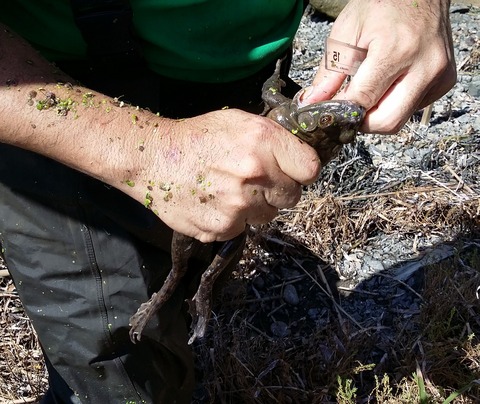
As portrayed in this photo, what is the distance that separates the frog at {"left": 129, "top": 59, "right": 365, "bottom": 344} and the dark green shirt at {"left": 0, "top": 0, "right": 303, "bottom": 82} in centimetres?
12

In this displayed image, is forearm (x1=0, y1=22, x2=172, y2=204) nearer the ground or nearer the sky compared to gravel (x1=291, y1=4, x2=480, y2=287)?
nearer the sky

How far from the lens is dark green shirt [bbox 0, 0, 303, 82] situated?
1.99 meters

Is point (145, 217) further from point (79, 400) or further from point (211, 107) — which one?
point (79, 400)

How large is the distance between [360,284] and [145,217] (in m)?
1.45

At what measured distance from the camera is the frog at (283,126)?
179cm

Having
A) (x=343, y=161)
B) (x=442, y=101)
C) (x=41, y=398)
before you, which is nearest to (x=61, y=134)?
(x=41, y=398)

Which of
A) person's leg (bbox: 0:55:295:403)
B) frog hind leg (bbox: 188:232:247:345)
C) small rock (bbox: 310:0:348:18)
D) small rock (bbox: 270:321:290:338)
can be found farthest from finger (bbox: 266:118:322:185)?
small rock (bbox: 310:0:348:18)

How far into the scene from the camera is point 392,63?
1793 millimetres

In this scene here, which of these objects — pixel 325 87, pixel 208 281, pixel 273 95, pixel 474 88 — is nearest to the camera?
pixel 325 87

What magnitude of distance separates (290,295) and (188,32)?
5.19 ft

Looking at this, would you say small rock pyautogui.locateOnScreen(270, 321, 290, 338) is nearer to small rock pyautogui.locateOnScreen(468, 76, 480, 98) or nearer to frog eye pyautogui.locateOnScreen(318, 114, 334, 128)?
frog eye pyautogui.locateOnScreen(318, 114, 334, 128)

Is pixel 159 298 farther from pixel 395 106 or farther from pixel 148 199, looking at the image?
pixel 395 106

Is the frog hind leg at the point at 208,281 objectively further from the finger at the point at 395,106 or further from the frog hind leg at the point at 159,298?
the finger at the point at 395,106

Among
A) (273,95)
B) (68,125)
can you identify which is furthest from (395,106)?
(68,125)
